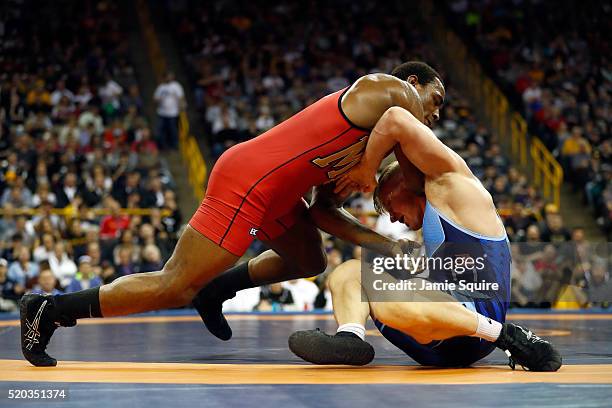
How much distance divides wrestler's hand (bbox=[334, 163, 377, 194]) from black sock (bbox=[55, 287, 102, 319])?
1.12 m

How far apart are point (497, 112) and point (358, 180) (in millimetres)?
10926

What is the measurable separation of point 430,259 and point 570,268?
17.2 ft

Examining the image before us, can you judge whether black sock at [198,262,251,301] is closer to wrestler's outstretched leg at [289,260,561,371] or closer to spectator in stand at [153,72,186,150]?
wrestler's outstretched leg at [289,260,561,371]

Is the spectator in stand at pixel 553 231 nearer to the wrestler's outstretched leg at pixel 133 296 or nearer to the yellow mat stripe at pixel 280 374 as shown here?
the yellow mat stripe at pixel 280 374

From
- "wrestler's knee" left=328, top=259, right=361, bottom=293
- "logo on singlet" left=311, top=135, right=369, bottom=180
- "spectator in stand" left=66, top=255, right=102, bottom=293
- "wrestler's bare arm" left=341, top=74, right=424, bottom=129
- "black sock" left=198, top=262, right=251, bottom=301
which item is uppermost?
"wrestler's bare arm" left=341, top=74, right=424, bottom=129

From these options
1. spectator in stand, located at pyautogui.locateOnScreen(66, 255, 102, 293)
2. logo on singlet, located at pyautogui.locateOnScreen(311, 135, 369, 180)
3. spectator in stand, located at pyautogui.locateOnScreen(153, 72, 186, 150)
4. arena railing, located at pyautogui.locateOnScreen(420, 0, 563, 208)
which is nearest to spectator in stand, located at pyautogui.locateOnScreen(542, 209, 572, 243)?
arena railing, located at pyautogui.locateOnScreen(420, 0, 563, 208)

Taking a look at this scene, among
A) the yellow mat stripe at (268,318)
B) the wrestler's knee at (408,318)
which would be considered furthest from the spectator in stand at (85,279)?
the wrestler's knee at (408,318)

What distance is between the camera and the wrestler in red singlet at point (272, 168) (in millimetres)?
4066

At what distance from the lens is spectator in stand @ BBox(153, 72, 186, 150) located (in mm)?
13070

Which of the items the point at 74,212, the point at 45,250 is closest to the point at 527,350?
the point at 45,250

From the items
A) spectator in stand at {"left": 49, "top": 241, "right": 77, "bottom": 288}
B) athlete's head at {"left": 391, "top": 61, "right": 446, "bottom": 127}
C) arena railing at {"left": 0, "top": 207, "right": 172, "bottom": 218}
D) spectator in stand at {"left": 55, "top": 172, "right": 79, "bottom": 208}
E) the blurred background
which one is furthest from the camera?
spectator in stand at {"left": 55, "top": 172, "right": 79, "bottom": 208}

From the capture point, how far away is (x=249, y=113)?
1330 cm

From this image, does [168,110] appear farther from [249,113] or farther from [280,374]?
[280,374]

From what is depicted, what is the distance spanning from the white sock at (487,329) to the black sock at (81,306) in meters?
1.56
